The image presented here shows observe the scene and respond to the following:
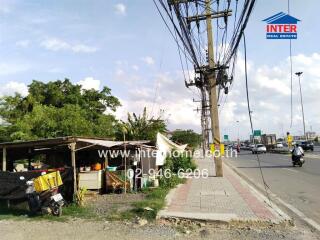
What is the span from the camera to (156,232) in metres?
8.97

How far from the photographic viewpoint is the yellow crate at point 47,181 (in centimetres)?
1141

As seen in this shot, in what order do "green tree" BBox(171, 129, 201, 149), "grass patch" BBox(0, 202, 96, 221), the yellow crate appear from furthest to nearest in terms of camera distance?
"green tree" BBox(171, 129, 201, 149) → the yellow crate → "grass patch" BBox(0, 202, 96, 221)

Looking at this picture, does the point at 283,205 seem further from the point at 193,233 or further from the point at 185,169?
the point at 185,169

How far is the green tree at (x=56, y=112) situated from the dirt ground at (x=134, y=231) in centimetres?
1879

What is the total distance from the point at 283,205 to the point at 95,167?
7780 mm

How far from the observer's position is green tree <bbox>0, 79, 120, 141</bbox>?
28641 millimetres

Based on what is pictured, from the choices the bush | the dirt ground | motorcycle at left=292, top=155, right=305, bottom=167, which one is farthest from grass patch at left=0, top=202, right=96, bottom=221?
motorcycle at left=292, top=155, right=305, bottom=167

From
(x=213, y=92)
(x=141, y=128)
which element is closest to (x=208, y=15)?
(x=213, y=92)

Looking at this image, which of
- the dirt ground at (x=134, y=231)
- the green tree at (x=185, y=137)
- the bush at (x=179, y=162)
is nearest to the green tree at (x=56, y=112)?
the bush at (x=179, y=162)

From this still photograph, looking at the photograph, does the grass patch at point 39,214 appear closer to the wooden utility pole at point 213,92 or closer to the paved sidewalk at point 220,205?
the paved sidewalk at point 220,205

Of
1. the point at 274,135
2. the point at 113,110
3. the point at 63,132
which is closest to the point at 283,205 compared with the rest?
the point at 63,132

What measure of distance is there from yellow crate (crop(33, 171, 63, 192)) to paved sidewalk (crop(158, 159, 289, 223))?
10.5 ft

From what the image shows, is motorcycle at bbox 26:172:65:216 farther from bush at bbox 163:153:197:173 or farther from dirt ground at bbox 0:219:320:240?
bush at bbox 163:153:197:173

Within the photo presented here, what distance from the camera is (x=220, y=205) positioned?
1198 centimetres
